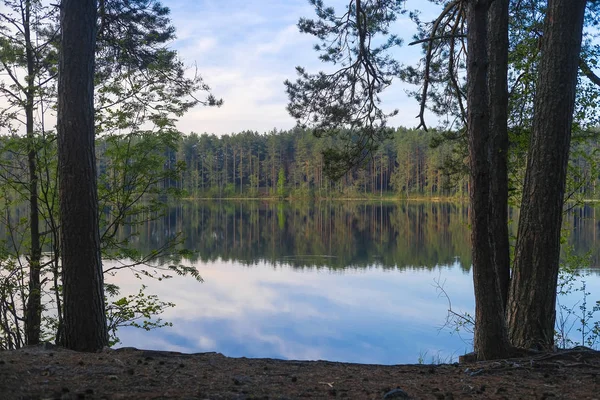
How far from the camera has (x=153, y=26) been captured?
685 centimetres

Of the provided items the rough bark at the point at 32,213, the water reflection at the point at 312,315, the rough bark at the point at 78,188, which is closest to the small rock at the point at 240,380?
the rough bark at the point at 78,188

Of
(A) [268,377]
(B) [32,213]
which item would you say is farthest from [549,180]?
(B) [32,213]

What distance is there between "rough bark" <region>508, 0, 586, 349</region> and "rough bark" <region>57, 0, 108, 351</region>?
3.67 meters

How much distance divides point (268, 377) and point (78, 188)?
7.63 feet

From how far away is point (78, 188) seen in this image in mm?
4262

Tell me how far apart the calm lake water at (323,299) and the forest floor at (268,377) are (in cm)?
408

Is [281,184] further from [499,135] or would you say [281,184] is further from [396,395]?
[396,395]

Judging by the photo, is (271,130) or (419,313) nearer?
(419,313)

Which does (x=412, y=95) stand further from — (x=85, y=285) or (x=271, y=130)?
(x=271, y=130)

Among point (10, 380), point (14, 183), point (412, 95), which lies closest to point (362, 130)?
point (412, 95)

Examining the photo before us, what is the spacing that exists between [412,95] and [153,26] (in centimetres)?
406

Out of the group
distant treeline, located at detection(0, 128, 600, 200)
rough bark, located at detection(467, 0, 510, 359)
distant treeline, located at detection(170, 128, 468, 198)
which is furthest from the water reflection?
distant treeline, located at detection(170, 128, 468, 198)

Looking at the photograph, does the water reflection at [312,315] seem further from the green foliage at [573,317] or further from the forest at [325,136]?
the forest at [325,136]

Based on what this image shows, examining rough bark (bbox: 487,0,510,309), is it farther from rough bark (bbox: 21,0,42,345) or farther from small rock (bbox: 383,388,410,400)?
rough bark (bbox: 21,0,42,345)
